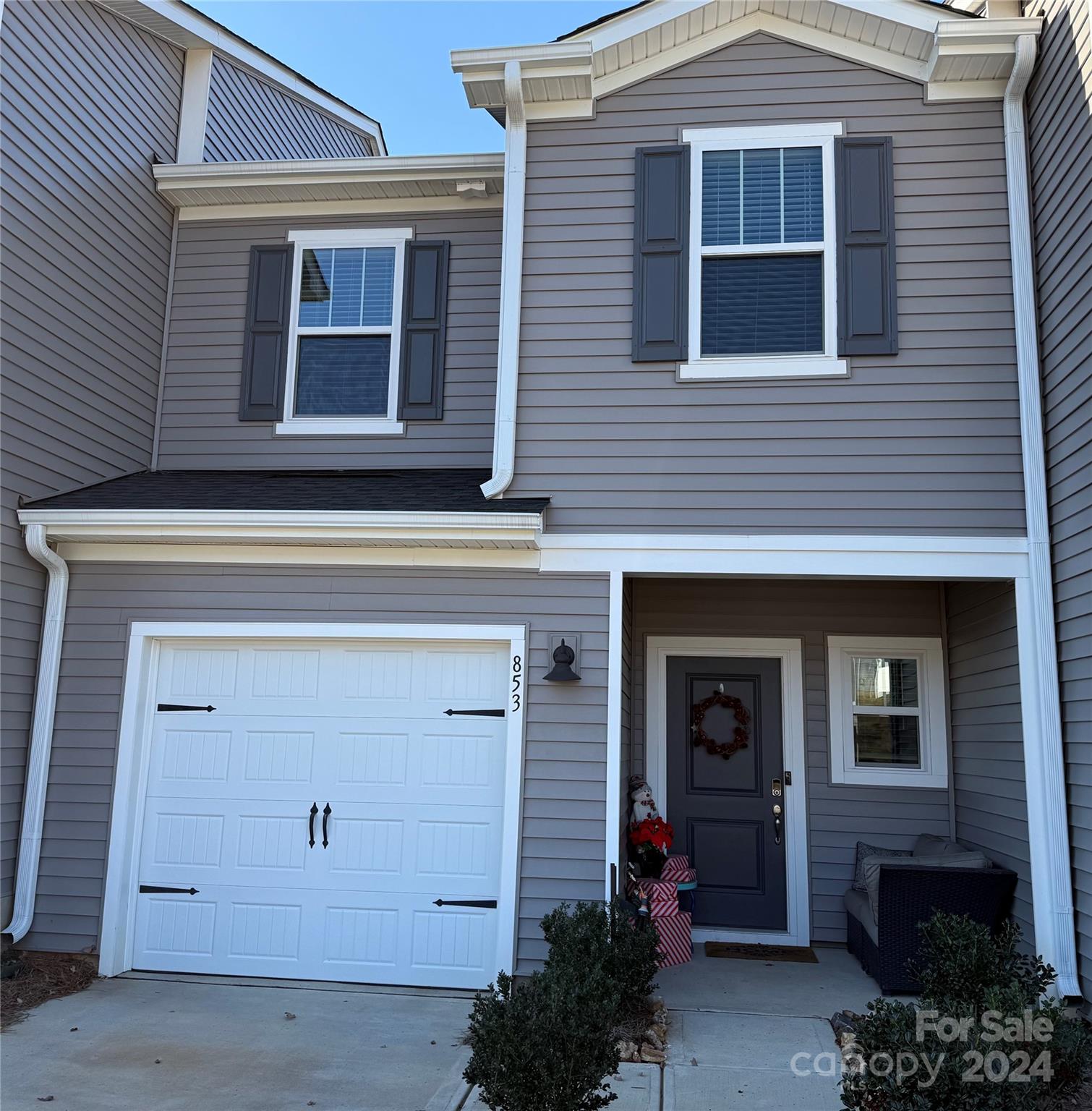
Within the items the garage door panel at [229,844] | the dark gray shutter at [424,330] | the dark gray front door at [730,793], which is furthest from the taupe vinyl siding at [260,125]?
the dark gray front door at [730,793]

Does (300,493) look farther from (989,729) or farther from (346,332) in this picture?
(989,729)

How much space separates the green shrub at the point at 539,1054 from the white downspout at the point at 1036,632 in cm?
265

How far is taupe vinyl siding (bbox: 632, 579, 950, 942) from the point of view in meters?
6.68

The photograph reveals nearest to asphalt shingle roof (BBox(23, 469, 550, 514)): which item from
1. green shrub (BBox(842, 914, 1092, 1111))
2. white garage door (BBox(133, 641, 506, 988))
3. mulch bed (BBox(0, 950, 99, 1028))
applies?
white garage door (BBox(133, 641, 506, 988))

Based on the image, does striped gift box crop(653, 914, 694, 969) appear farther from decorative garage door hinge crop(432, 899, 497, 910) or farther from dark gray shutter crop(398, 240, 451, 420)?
dark gray shutter crop(398, 240, 451, 420)

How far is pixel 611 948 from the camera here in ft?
15.6

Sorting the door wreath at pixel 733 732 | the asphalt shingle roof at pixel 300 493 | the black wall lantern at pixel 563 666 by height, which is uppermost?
the asphalt shingle roof at pixel 300 493

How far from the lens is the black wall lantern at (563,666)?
5.53 meters

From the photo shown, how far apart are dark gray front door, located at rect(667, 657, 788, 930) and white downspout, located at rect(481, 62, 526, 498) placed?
2.24 meters

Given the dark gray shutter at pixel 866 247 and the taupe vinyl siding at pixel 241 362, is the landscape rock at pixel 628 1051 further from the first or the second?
the dark gray shutter at pixel 866 247

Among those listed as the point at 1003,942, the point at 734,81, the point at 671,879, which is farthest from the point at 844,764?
the point at 734,81

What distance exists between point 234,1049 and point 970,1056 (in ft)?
10.7

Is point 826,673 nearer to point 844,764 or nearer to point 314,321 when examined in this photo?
point 844,764

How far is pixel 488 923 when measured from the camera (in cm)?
561
